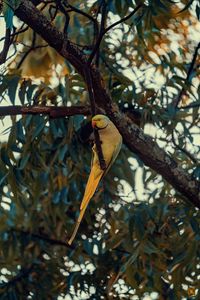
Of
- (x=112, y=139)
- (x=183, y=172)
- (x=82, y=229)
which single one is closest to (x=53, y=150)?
(x=82, y=229)

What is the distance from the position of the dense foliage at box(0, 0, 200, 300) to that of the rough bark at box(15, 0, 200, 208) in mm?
71

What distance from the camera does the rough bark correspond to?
2.11 meters

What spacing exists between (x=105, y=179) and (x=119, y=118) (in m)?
0.87

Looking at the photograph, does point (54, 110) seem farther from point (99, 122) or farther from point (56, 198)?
point (56, 198)

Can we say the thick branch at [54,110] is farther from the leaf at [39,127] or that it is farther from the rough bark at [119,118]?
the leaf at [39,127]

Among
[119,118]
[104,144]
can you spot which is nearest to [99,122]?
[104,144]

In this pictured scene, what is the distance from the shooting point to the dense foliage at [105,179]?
2.48 metres

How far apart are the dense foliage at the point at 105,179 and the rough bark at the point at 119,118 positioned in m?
0.07

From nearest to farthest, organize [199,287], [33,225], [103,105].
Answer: [103,105] < [199,287] < [33,225]

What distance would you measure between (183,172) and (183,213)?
14.1 inches

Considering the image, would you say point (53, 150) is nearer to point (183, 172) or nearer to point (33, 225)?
point (33, 225)

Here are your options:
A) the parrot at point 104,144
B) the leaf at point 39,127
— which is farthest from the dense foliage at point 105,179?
the parrot at point 104,144

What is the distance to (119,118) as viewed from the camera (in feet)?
7.47

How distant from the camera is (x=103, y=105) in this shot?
224cm
